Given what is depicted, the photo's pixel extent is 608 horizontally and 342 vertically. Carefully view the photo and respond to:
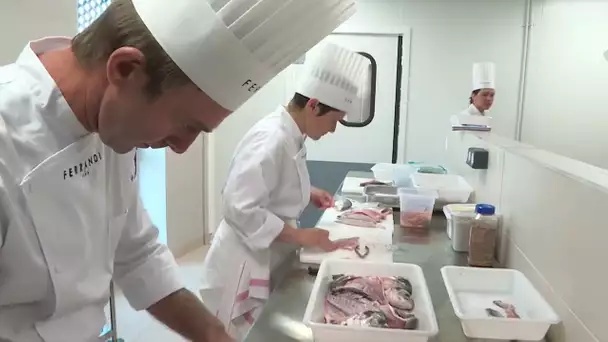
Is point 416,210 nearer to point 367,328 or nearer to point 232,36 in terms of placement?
point 367,328

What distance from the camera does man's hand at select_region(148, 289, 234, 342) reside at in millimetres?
1134

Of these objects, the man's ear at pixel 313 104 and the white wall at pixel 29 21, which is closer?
the man's ear at pixel 313 104

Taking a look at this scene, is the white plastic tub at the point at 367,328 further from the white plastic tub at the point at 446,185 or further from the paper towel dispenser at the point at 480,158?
the white plastic tub at the point at 446,185

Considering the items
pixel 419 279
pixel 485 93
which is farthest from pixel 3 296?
pixel 485 93

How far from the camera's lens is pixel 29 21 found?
2391 millimetres

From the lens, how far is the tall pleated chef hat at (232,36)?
2.72 ft

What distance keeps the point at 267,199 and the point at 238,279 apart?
303mm

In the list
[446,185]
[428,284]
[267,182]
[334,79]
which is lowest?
[428,284]

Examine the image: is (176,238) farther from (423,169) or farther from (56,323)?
(56,323)

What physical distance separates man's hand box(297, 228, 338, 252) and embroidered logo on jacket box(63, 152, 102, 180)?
2.94 feet

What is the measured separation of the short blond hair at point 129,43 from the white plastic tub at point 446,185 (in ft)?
5.94

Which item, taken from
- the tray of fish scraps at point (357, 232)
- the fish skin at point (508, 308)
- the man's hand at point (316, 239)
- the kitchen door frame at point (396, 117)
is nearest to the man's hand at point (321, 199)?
the tray of fish scraps at point (357, 232)

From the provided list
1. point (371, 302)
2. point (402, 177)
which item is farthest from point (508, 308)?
point (402, 177)

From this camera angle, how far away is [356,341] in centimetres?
112
